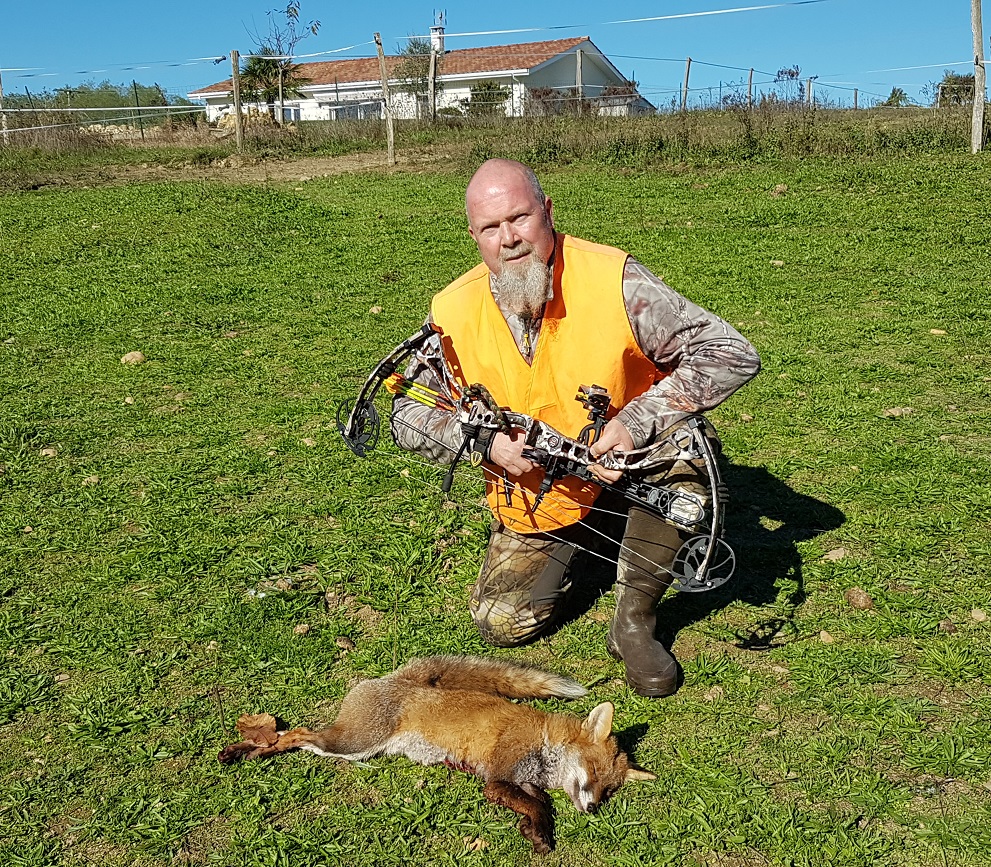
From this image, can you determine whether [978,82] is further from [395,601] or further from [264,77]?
[264,77]

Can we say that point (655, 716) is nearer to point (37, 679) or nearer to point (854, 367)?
point (37, 679)

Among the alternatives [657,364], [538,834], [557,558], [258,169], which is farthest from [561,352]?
[258,169]

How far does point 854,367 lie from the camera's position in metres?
7.20

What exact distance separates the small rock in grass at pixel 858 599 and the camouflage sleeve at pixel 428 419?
197cm

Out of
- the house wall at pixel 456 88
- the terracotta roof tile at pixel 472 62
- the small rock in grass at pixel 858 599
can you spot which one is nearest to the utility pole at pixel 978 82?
the small rock in grass at pixel 858 599

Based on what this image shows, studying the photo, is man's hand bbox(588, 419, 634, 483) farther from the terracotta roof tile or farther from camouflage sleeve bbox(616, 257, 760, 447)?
the terracotta roof tile

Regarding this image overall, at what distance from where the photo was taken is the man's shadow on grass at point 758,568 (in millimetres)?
3984

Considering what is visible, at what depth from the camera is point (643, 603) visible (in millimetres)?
3619

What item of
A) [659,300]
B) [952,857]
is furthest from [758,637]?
[659,300]

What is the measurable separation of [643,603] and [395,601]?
4.06ft

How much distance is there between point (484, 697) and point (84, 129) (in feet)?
72.1

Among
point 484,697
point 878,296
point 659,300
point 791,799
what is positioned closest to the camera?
point 791,799

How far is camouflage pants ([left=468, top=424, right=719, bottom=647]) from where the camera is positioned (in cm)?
364

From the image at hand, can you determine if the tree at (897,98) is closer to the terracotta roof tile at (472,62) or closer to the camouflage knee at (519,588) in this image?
the terracotta roof tile at (472,62)
